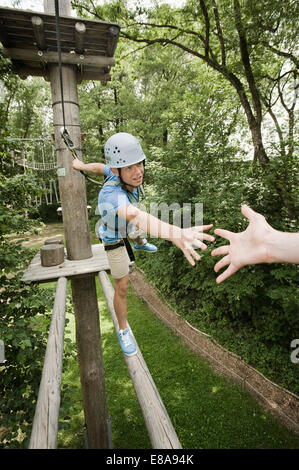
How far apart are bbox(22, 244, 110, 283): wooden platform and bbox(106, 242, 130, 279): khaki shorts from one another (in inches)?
23.5

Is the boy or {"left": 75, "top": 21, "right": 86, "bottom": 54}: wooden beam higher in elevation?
{"left": 75, "top": 21, "right": 86, "bottom": 54}: wooden beam

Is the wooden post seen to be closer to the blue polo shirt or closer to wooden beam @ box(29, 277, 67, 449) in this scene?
the blue polo shirt

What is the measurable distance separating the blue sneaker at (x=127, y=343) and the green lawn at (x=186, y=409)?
5.14ft

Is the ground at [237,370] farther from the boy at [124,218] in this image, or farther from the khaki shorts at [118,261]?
the khaki shorts at [118,261]

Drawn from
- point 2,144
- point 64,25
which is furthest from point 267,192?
point 2,144

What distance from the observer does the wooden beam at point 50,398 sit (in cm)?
118

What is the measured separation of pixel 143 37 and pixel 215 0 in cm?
190

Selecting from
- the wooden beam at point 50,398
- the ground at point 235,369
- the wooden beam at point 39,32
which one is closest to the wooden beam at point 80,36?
the wooden beam at point 39,32

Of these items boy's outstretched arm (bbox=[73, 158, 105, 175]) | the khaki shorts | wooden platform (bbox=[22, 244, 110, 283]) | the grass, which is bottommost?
the grass

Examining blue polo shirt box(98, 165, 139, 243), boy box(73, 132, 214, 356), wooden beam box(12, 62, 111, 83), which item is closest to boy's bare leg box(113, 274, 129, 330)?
boy box(73, 132, 214, 356)

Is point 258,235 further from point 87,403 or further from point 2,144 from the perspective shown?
point 87,403

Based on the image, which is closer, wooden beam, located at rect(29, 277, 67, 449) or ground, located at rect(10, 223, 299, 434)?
wooden beam, located at rect(29, 277, 67, 449)

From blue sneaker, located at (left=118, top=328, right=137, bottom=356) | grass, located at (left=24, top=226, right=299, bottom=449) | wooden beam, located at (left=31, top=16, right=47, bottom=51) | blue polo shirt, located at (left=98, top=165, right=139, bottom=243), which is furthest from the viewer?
grass, located at (left=24, top=226, right=299, bottom=449)

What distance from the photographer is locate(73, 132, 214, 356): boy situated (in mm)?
1297
